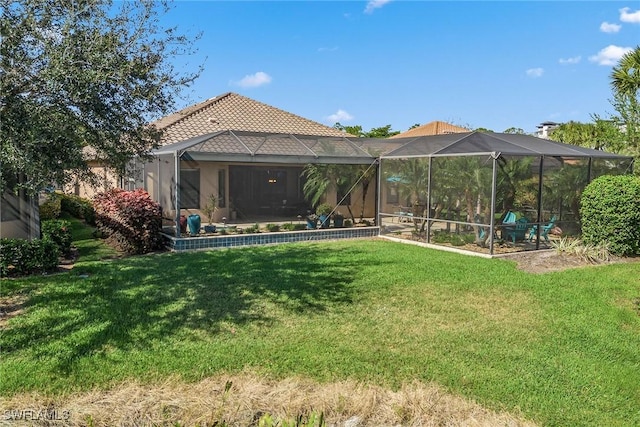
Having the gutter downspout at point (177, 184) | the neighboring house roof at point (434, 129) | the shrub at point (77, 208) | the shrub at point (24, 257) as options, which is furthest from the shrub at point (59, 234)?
the neighboring house roof at point (434, 129)

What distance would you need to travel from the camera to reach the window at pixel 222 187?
17.5m

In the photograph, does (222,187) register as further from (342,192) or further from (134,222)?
(134,222)

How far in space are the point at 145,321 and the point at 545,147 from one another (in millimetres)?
12289

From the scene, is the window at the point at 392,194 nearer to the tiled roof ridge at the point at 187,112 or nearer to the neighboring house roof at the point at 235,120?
the neighboring house roof at the point at 235,120

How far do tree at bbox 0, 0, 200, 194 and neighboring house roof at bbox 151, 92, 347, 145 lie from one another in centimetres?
1168

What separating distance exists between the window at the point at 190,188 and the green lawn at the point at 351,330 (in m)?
6.29

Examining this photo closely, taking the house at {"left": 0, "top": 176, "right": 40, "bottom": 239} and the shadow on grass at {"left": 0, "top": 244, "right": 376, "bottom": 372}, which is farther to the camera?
→ the house at {"left": 0, "top": 176, "right": 40, "bottom": 239}

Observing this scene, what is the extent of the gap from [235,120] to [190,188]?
607cm

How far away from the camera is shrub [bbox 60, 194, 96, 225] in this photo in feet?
59.1

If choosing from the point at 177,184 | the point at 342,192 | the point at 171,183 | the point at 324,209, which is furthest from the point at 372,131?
the point at 177,184

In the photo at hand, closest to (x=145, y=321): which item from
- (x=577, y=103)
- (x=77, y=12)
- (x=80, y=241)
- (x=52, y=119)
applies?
(x=52, y=119)

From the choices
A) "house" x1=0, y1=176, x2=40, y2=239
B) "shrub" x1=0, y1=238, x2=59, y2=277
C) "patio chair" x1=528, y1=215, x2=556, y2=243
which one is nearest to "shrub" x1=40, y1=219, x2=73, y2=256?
"house" x1=0, y1=176, x2=40, y2=239

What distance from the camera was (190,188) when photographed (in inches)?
651

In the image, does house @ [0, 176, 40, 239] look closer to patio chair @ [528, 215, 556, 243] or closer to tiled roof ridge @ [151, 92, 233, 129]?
tiled roof ridge @ [151, 92, 233, 129]
